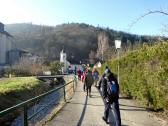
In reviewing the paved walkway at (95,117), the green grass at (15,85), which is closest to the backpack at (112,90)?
the paved walkway at (95,117)

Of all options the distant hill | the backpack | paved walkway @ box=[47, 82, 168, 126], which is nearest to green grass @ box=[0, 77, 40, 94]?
paved walkway @ box=[47, 82, 168, 126]

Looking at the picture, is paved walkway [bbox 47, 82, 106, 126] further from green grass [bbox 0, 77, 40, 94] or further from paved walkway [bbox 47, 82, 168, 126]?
green grass [bbox 0, 77, 40, 94]

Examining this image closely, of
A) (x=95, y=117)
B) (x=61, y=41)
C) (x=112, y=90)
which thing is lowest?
(x=95, y=117)

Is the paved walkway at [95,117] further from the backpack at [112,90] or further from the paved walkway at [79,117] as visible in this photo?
the backpack at [112,90]

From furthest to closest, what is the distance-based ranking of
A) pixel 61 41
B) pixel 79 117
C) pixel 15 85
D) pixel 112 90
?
pixel 61 41 < pixel 15 85 < pixel 79 117 < pixel 112 90

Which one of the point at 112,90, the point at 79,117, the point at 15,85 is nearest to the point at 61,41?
the point at 15,85

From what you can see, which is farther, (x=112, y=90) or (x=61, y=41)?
(x=61, y=41)

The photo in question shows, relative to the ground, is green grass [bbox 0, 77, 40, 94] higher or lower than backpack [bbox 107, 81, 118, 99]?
lower

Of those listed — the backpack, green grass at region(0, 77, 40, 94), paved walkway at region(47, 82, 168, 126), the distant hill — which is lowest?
paved walkway at region(47, 82, 168, 126)

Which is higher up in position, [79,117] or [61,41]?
[61,41]

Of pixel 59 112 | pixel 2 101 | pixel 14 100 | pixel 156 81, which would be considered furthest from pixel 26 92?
pixel 156 81

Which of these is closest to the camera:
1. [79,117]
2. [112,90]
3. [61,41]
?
[112,90]

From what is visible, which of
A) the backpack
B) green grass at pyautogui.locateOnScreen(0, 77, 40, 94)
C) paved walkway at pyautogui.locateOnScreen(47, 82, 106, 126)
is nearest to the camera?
the backpack

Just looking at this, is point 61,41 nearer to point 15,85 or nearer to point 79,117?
point 15,85
